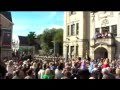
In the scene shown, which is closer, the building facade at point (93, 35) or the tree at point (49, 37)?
the building facade at point (93, 35)

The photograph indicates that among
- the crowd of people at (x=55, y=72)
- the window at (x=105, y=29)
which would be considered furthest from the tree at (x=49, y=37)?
the crowd of people at (x=55, y=72)

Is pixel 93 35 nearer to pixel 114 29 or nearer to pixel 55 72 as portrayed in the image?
pixel 114 29

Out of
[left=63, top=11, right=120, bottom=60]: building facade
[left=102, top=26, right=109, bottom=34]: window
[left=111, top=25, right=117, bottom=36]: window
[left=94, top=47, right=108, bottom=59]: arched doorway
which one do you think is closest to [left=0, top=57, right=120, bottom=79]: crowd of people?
[left=63, top=11, right=120, bottom=60]: building facade

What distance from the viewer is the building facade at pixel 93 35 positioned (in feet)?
115

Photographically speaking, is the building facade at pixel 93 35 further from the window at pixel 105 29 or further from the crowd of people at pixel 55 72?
the crowd of people at pixel 55 72

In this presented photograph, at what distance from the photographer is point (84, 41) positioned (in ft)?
138

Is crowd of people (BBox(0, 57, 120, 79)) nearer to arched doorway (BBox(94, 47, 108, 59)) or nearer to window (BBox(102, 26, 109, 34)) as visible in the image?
window (BBox(102, 26, 109, 34))

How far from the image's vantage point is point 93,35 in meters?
40.1

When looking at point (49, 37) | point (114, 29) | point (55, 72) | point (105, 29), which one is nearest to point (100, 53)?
point (105, 29)

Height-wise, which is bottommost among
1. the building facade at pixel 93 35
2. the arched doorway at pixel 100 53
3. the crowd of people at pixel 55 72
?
the crowd of people at pixel 55 72

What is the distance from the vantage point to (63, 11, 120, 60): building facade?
3509 cm

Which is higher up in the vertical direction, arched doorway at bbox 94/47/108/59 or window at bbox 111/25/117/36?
window at bbox 111/25/117/36
